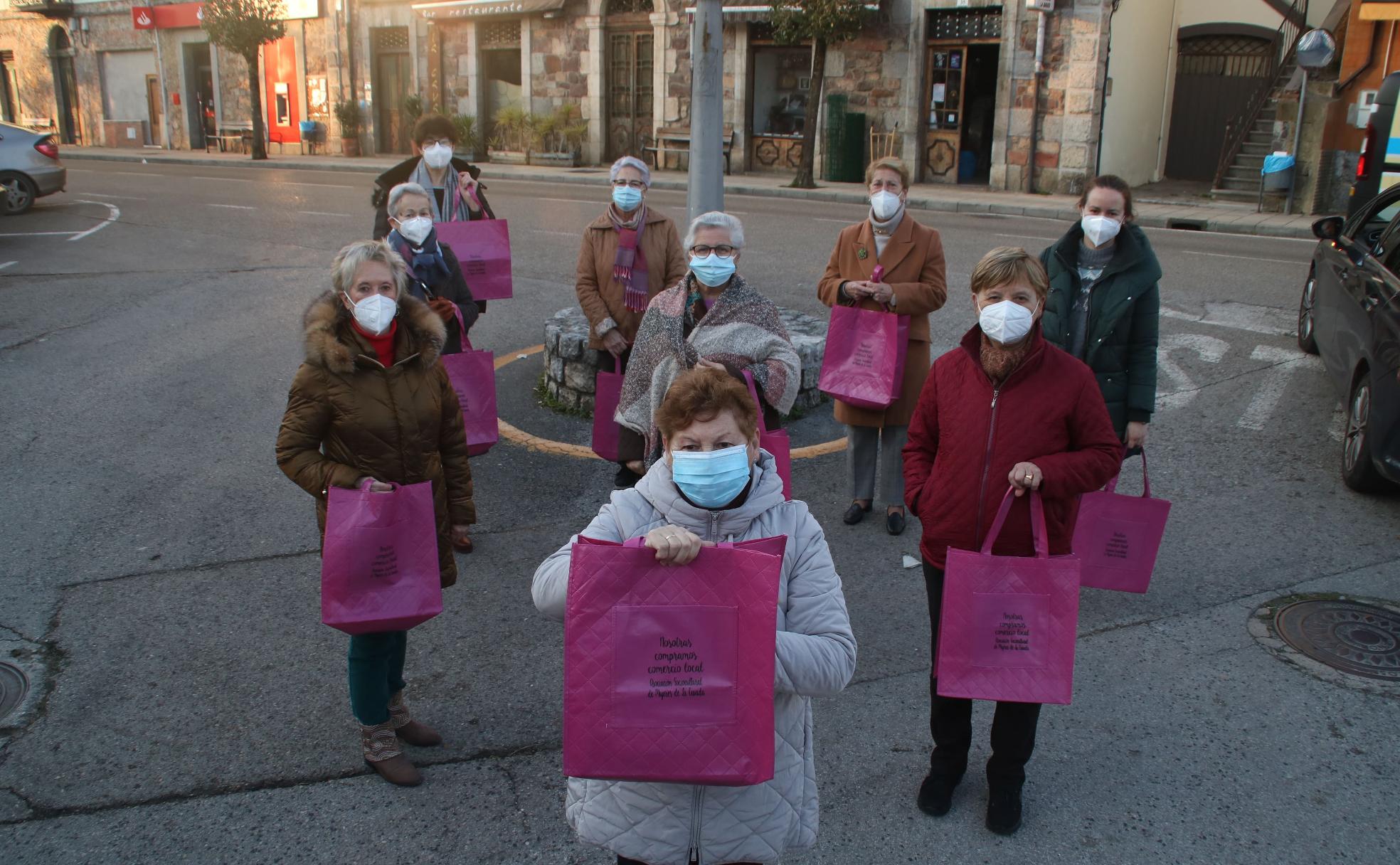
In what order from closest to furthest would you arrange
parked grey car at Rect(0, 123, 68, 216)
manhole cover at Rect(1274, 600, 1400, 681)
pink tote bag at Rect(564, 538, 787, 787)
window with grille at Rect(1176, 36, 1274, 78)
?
pink tote bag at Rect(564, 538, 787, 787)
manhole cover at Rect(1274, 600, 1400, 681)
parked grey car at Rect(0, 123, 68, 216)
window with grille at Rect(1176, 36, 1274, 78)

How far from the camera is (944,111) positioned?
24.5 m

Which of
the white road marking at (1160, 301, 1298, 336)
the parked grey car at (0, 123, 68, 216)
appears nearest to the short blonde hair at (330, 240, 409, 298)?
the white road marking at (1160, 301, 1298, 336)

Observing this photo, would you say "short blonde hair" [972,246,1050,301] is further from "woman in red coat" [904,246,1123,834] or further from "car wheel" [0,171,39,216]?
"car wheel" [0,171,39,216]

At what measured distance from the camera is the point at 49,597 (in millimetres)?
5094

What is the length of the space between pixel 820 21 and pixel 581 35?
899 cm

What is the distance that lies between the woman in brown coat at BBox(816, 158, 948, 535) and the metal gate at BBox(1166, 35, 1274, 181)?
68.5 ft

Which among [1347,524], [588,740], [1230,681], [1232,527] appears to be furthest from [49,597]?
[1347,524]

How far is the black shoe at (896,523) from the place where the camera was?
5.88 metres

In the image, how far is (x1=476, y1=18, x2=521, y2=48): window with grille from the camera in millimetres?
30328

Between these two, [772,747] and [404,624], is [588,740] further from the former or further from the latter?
[404,624]

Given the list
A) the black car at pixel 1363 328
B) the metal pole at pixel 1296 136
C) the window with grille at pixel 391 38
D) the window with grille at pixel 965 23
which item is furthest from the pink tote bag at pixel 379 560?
the window with grille at pixel 391 38

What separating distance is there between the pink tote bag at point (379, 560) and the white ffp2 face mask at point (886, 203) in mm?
2981

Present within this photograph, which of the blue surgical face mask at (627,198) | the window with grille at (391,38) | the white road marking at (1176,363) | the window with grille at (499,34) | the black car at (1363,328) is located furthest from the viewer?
the window with grille at (391,38)

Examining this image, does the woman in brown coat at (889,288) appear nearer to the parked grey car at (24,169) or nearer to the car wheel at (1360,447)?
the car wheel at (1360,447)
